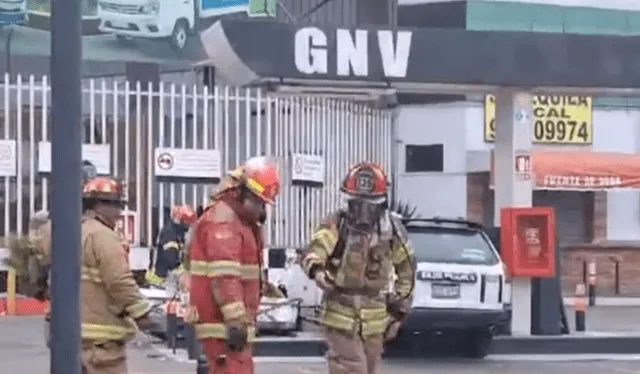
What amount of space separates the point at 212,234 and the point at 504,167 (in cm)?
936

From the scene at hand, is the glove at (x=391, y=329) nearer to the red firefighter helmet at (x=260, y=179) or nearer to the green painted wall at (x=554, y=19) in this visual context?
the red firefighter helmet at (x=260, y=179)

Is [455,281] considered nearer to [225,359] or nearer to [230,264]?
[225,359]

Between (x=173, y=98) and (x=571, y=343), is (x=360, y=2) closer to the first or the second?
(x=173, y=98)

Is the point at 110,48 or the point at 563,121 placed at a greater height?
the point at 110,48

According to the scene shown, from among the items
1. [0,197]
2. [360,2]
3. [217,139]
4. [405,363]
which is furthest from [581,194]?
[405,363]

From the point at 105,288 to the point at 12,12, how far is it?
19.0 metres

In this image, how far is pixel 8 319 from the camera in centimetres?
2075

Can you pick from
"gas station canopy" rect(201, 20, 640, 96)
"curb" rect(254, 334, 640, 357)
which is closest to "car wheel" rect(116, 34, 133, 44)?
"gas station canopy" rect(201, 20, 640, 96)

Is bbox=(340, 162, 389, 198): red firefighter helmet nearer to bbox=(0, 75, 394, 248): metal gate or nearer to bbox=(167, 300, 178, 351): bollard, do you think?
bbox=(167, 300, 178, 351): bollard

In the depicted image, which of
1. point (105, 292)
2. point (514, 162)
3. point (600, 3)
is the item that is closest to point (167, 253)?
point (514, 162)

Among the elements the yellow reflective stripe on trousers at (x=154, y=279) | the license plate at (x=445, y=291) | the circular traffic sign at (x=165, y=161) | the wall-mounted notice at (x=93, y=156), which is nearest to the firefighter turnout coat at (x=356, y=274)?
the license plate at (x=445, y=291)

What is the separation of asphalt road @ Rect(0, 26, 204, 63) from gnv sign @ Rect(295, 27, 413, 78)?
11.2m

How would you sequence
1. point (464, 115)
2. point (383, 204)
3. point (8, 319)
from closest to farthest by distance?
point (383, 204), point (8, 319), point (464, 115)

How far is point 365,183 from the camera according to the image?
10023 mm
